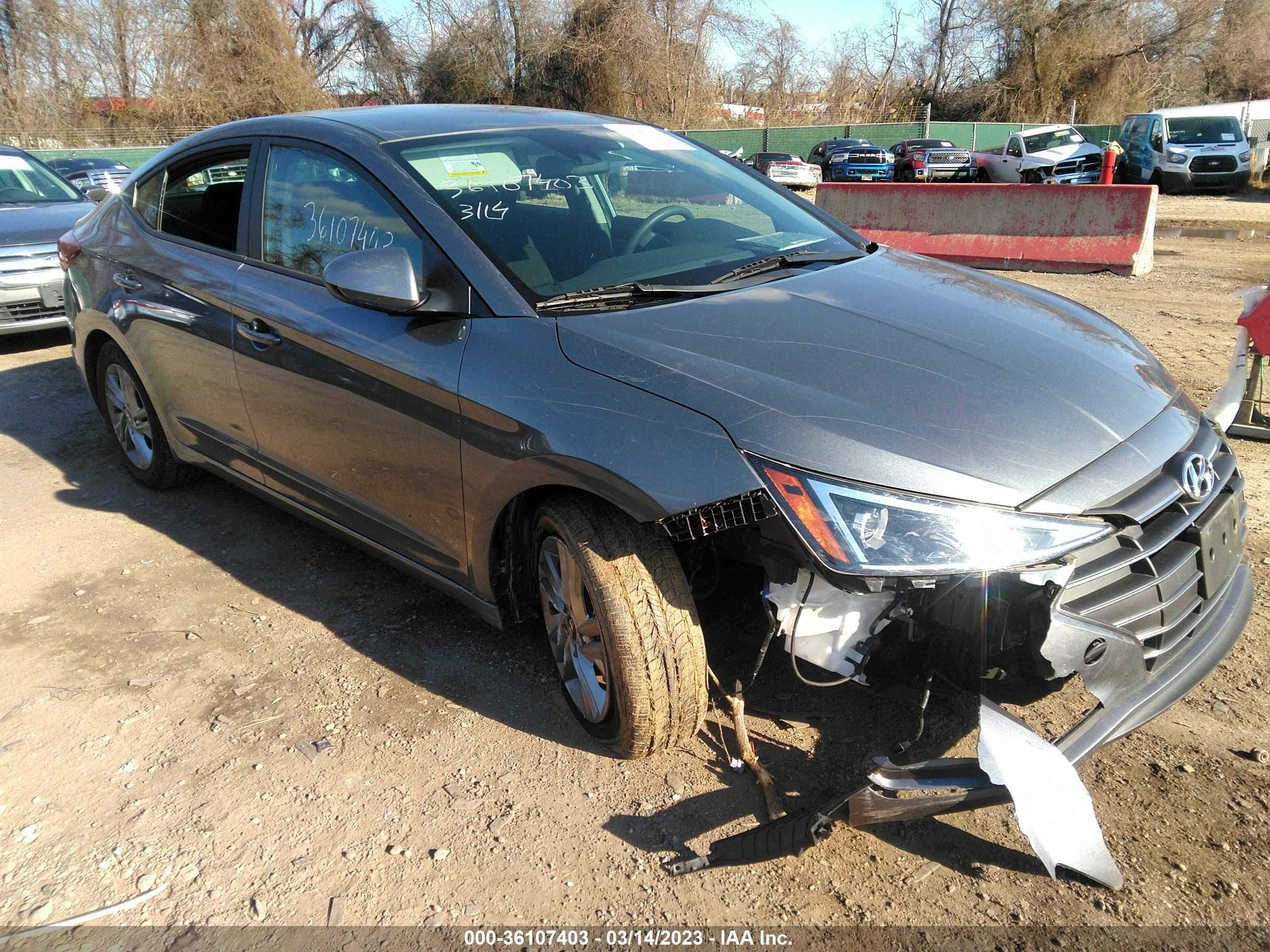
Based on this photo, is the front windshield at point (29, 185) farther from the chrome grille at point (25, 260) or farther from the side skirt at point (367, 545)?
the side skirt at point (367, 545)

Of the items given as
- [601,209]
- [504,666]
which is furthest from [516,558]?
[601,209]

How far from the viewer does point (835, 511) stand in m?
2.21

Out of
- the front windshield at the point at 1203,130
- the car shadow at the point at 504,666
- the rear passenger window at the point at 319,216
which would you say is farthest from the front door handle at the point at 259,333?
the front windshield at the point at 1203,130

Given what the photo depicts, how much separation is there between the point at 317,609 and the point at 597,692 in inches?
57.4

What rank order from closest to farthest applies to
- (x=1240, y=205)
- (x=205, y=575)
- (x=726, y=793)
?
1. (x=726, y=793)
2. (x=205, y=575)
3. (x=1240, y=205)

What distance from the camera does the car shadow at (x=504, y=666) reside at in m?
2.65

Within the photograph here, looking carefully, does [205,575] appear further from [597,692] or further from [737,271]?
[737,271]

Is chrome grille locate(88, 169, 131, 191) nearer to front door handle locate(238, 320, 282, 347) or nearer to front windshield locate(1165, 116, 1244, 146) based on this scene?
front door handle locate(238, 320, 282, 347)

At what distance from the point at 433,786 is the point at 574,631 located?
0.58 m

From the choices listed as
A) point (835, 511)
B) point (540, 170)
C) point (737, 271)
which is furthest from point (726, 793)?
point (540, 170)

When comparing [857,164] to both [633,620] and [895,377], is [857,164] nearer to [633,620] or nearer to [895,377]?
[895,377]

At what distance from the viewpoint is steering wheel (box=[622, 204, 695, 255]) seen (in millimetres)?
3168

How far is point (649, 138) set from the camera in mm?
3906

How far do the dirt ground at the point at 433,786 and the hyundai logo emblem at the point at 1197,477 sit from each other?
784 millimetres
